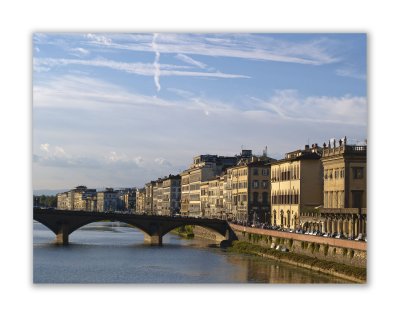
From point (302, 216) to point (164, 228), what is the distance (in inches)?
390

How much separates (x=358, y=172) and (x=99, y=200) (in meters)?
Answer: 112

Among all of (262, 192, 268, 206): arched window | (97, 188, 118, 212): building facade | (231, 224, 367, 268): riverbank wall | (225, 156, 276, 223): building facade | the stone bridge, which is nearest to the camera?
(231, 224, 367, 268): riverbank wall

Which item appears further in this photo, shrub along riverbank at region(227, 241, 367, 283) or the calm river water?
the calm river water

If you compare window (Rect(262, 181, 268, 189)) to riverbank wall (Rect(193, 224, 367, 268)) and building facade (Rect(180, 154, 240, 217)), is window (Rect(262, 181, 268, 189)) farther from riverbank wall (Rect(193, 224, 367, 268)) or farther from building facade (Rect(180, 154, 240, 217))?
building facade (Rect(180, 154, 240, 217))

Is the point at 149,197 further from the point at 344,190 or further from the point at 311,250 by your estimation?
the point at 311,250

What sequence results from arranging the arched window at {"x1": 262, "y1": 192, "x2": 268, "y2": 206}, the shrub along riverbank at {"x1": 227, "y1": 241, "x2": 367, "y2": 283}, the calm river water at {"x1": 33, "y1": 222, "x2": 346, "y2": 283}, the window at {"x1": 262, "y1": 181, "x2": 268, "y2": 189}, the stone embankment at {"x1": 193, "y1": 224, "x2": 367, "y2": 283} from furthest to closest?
1. the window at {"x1": 262, "y1": 181, "x2": 268, "y2": 189}
2. the arched window at {"x1": 262, "y1": 192, "x2": 268, "y2": 206}
3. the calm river water at {"x1": 33, "y1": 222, "x2": 346, "y2": 283}
4. the stone embankment at {"x1": 193, "y1": 224, "x2": 367, "y2": 283}
5. the shrub along riverbank at {"x1": 227, "y1": 241, "x2": 367, "y2": 283}

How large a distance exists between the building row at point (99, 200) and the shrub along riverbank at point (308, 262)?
3653 inches

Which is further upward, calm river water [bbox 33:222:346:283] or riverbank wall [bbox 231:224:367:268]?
riverbank wall [bbox 231:224:367:268]

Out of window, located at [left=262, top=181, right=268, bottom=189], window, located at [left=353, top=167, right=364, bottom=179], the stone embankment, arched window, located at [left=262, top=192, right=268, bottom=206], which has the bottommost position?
the stone embankment

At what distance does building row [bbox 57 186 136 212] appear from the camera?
5374 inches

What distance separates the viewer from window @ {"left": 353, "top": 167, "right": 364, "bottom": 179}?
35219 mm

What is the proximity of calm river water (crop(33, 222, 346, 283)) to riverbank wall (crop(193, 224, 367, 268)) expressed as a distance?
0.88 metres

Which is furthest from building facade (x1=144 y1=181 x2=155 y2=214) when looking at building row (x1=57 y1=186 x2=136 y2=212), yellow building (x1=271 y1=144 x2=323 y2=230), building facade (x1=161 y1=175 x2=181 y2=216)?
yellow building (x1=271 y1=144 x2=323 y2=230)
